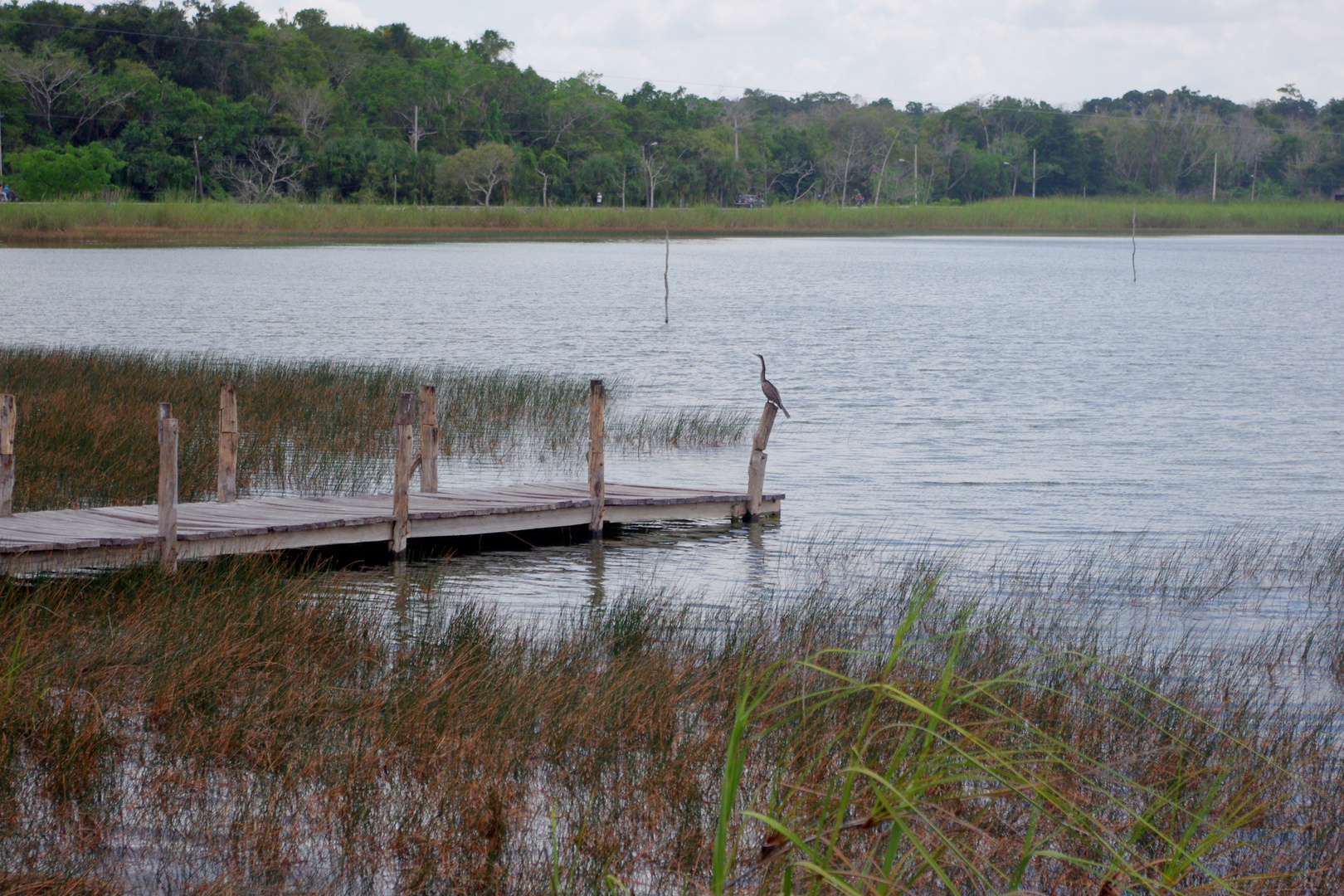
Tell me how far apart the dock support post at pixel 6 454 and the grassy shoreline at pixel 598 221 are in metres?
48.7

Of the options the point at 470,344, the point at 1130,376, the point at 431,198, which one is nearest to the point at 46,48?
the point at 431,198

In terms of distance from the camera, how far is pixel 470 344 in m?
26.3

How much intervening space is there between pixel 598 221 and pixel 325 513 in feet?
198

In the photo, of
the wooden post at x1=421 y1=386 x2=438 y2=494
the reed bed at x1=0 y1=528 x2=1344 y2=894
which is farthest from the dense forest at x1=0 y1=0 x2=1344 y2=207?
the reed bed at x1=0 y1=528 x2=1344 y2=894

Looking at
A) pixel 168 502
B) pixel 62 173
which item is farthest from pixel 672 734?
pixel 62 173

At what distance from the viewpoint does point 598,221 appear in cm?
6831

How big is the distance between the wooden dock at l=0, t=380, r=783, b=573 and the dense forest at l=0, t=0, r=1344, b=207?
56.6 metres

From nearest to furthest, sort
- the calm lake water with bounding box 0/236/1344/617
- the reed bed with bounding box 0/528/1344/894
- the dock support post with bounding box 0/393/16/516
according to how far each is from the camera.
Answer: the reed bed with bounding box 0/528/1344/894 → the dock support post with bounding box 0/393/16/516 → the calm lake water with bounding box 0/236/1344/617

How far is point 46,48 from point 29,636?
71434mm

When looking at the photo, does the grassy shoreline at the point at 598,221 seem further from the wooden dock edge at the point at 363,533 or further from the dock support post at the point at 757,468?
the wooden dock edge at the point at 363,533

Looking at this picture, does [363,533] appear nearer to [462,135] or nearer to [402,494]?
[402,494]

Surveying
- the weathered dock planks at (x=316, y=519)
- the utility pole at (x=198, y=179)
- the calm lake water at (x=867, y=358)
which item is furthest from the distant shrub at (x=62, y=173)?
the weathered dock planks at (x=316, y=519)

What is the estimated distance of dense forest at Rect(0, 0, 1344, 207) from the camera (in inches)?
2594

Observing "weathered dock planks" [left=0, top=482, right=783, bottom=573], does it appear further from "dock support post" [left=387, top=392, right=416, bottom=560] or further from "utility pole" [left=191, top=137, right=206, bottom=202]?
"utility pole" [left=191, top=137, right=206, bottom=202]
